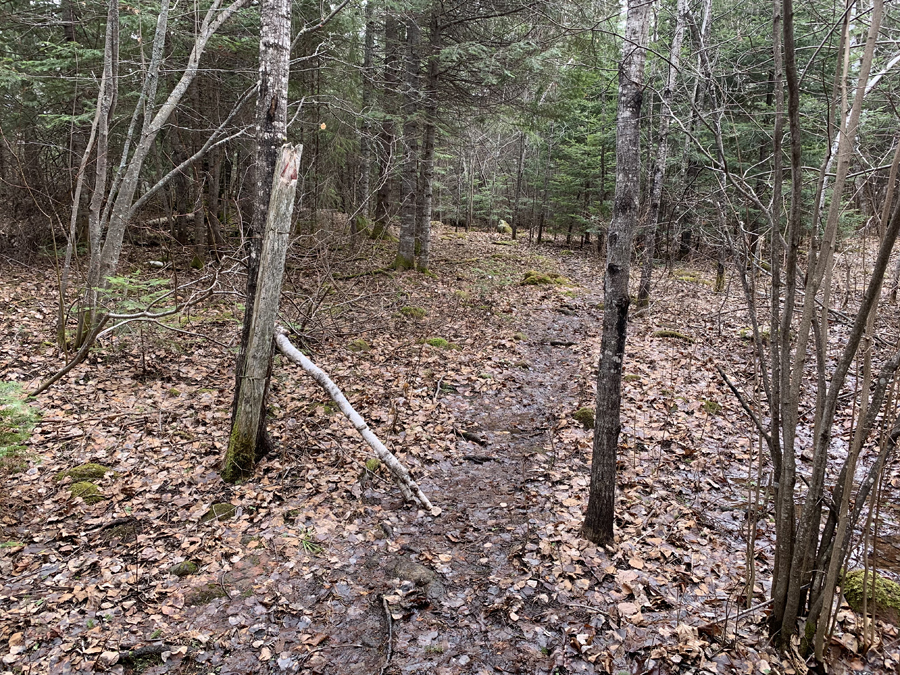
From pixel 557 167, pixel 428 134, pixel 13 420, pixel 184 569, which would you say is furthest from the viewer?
pixel 557 167

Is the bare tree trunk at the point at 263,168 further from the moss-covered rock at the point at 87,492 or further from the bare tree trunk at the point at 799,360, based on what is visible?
the bare tree trunk at the point at 799,360

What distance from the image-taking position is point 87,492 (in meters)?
4.54

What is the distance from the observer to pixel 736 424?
6215 millimetres

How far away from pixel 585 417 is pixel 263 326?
414 cm

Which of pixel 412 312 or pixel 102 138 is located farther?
pixel 412 312

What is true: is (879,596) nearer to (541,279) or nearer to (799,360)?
(799,360)

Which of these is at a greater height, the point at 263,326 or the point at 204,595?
the point at 263,326

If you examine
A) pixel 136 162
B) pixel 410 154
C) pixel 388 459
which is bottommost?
pixel 388 459

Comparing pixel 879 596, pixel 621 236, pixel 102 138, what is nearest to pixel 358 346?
pixel 102 138

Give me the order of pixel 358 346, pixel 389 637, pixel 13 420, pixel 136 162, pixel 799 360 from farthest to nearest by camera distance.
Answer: pixel 358 346 < pixel 136 162 < pixel 13 420 < pixel 389 637 < pixel 799 360

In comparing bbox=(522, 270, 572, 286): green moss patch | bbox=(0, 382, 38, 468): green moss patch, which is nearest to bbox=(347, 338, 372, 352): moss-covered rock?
bbox=(0, 382, 38, 468): green moss patch

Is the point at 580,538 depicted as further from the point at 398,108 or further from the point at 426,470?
the point at 398,108

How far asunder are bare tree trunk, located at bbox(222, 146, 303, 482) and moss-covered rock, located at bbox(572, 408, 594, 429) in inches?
154

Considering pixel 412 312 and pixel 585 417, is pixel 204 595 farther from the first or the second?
pixel 412 312
